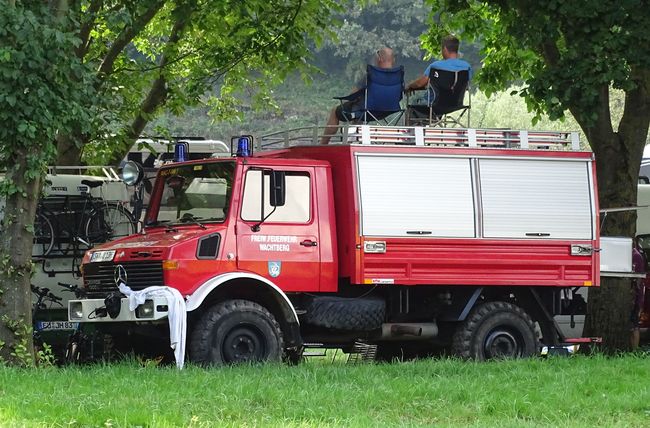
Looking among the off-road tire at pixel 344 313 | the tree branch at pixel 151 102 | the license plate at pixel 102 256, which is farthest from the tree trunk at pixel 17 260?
the tree branch at pixel 151 102

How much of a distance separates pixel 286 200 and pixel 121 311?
2.20 meters

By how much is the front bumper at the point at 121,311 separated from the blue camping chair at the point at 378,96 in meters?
4.02

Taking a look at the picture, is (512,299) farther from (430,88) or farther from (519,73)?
(519,73)

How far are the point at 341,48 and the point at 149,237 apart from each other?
76.6 m

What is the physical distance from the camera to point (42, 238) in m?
18.6

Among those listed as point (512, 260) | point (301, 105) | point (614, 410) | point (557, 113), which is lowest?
point (614, 410)

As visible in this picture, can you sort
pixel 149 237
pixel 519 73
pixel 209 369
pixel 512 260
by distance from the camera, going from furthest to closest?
pixel 519 73
pixel 512 260
pixel 149 237
pixel 209 369

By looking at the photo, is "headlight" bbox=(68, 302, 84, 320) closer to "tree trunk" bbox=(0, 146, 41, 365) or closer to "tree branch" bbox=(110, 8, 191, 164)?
"tree trunk" bbox=(0, 146, 41, 365)

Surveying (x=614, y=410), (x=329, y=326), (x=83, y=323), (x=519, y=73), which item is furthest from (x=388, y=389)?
(x=519, y=73)

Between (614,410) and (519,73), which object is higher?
(519,73)

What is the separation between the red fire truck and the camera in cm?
1486

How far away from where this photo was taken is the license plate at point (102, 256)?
1529 cm

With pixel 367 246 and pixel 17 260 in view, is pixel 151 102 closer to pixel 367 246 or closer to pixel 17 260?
pixel 367 246

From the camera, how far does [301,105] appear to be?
94.1 m
